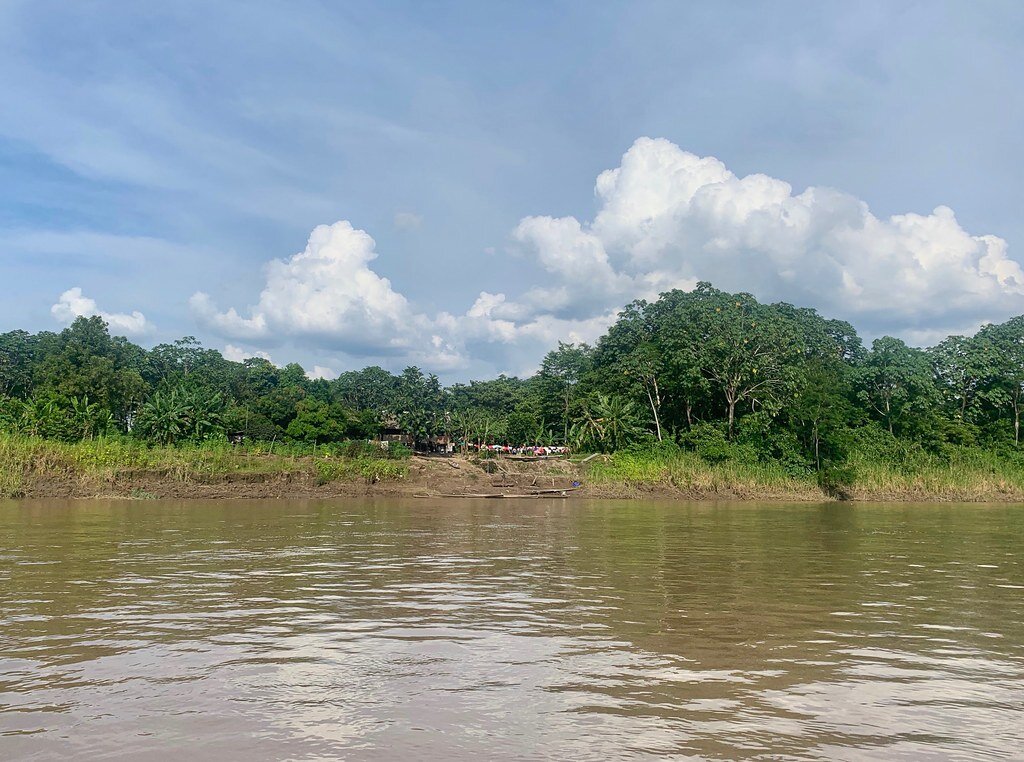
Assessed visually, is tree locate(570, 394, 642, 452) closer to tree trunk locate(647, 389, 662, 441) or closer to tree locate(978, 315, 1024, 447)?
tree trunk locate(647, 389, 662, 441)

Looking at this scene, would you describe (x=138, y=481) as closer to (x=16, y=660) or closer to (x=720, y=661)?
(x=16, y=660)

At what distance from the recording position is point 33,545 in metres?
13.7

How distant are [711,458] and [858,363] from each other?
26.2m

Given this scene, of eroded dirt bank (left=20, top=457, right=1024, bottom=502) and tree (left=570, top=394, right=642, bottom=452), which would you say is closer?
eroded dirt bank (left=20, top=457, right=1024, bottom=502)

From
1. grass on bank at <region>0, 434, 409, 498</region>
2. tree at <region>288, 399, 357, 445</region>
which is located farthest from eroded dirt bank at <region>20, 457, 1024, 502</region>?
tree at <region>288, 399, 357, 445</region>

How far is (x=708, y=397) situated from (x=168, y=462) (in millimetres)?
34129

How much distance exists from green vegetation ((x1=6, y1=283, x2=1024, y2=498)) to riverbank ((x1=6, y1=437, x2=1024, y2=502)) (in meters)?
0.13

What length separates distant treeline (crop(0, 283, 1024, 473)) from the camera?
44312 millimetres

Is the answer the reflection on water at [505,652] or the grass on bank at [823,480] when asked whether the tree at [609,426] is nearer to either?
the grass on bank at [823,480]

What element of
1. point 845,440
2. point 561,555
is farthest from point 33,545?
point 845,440

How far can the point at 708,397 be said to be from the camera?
49.6 metres

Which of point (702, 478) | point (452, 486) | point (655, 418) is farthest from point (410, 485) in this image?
point (655, 418)

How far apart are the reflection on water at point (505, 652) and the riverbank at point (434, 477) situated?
1777 centimetres

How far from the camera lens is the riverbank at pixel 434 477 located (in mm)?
30172
